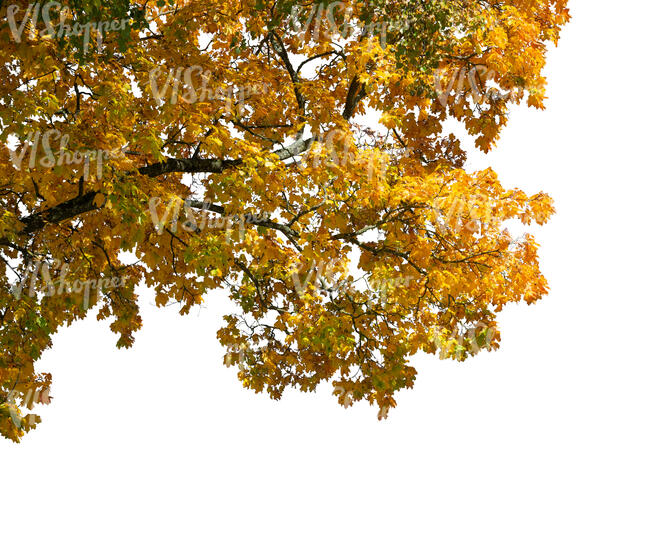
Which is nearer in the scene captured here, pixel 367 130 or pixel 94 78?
pixel 94 78

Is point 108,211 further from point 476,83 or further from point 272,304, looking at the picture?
point 476,83

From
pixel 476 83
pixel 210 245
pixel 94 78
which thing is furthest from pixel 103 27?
pixel 476 83

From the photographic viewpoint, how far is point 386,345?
37.8 ft

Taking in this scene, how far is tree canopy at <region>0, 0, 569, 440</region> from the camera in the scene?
→ 9.02 m

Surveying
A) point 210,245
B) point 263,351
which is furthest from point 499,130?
point 263,351

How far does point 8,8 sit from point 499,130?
6953 mm

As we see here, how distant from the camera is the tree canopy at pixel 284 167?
29.6 ft

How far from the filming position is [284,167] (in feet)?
32.7

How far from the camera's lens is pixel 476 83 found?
35.2 feet

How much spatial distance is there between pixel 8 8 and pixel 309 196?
459cm

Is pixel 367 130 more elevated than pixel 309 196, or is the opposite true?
pixel 367 130

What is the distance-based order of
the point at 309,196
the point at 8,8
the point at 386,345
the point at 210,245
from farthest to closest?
the point at 386,345 → the point at 309,196 → the point at 210,245 → the point at 8,8

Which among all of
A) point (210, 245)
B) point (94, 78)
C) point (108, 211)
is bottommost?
point (210, 245)

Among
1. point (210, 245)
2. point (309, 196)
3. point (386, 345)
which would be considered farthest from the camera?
point (386, 345)
